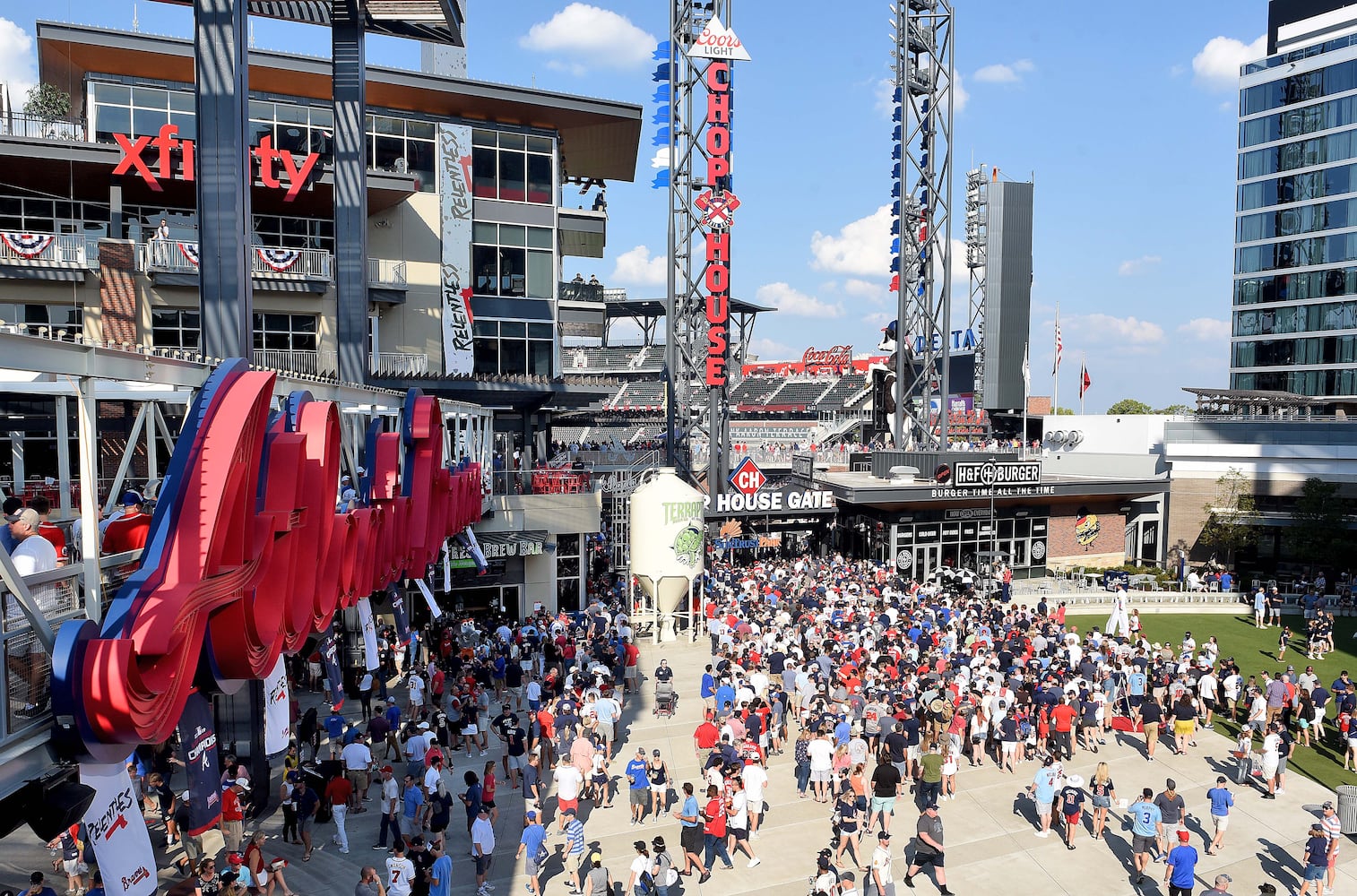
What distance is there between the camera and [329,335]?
104ft

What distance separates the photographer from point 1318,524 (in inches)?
1570

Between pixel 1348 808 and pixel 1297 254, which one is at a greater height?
pixel 1297 254

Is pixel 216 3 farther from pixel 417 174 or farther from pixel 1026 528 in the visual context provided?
pixel 1026 528

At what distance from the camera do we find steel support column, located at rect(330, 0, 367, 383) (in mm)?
22391

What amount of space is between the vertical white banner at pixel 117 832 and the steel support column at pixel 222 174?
10.1m

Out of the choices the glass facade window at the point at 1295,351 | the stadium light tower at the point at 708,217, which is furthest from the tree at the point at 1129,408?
the stadium light tower at the point at 708,217

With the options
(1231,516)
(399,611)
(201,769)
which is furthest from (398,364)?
(1231,516)

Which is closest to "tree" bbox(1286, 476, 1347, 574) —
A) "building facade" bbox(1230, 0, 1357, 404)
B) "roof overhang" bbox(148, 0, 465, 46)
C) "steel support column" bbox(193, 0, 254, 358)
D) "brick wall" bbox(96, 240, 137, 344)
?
"building facade" bbox(1230, 0, 1357, 404)

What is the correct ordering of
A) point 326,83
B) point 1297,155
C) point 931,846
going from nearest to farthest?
point 931,846 < point 326,83 < point 1297,155

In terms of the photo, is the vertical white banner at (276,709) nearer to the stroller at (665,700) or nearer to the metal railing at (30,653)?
the metal railing at (30,653)

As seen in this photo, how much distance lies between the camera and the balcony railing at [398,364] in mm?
33031

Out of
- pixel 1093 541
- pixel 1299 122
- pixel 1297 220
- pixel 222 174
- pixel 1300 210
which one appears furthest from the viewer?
pixel 1297 220

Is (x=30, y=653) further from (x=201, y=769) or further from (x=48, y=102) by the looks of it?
(x=48, y=102)

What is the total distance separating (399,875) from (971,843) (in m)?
9.22
